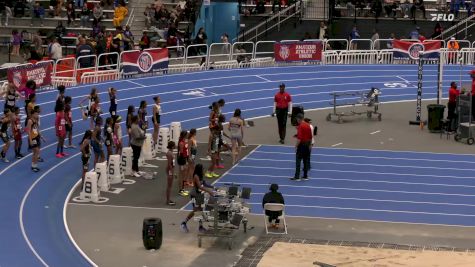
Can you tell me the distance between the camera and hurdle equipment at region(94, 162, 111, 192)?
26453 mm

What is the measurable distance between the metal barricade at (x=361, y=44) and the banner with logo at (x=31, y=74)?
15.2 meters

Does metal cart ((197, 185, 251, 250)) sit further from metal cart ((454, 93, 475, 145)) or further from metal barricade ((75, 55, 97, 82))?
metal barricade ((75, 55, 97, 82))

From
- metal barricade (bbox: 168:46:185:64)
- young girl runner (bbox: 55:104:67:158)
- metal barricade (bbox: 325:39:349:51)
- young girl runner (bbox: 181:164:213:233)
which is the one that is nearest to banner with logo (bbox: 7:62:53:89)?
young girl runner (bbox: 55:104:67:158)

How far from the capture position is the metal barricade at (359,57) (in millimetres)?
45312

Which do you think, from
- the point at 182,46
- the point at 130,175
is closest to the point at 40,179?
the point at 130,175

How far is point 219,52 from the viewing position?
45.9m

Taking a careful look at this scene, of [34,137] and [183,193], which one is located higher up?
[34,137]

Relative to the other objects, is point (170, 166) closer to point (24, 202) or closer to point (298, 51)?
point (24, 202)

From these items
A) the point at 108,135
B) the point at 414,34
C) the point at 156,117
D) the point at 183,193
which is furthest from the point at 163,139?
the point at 414,34

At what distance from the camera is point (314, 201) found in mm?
26219

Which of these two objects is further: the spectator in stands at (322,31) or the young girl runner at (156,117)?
the spectator in stands at (322,31)

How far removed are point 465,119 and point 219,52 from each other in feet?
49.4

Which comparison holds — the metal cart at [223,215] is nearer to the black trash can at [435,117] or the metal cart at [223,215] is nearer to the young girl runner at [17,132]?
the young girl runner at [17,132]

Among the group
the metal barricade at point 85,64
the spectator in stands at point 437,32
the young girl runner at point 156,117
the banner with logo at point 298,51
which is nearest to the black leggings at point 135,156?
the young girl runner at point 156,117
